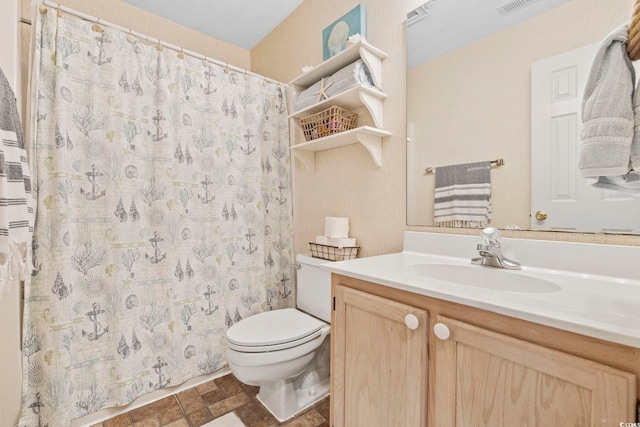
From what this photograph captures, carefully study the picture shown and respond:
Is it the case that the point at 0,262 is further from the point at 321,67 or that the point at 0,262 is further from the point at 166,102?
the point at 321,67

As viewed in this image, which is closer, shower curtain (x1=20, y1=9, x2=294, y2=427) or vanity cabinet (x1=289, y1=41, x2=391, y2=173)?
shower curtain (x1=20, y1=9, x2=294, y2=427)

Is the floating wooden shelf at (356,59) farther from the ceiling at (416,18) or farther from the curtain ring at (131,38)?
the curtain ring at (131,38)

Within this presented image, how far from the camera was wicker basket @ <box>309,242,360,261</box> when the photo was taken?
60.9 inches

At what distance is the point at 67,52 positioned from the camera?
132 centimetres

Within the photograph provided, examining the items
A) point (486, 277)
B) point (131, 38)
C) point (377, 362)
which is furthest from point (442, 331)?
A: point (131, 38)

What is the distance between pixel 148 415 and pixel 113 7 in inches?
95.7

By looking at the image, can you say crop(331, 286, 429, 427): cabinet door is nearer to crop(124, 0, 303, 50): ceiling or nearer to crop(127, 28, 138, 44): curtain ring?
crop(127, 28, 138, 44): curtain ring

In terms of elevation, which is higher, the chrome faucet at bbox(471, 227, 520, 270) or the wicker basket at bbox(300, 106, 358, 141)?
the wicker basket at bbox(300, 106, 358, 141)

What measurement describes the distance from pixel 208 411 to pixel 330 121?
5.32 ft

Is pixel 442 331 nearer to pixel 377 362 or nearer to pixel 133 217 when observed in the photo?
pixel 377 362

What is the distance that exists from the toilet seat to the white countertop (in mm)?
497

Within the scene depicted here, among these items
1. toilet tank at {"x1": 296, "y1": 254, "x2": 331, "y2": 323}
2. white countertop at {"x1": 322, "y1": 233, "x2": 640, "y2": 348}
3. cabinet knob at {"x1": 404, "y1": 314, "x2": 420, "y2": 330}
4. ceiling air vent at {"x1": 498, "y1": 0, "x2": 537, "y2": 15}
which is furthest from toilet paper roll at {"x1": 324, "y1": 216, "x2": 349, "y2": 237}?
ceiling air vent at {"x1": 498, "y1": 0, "x2": 537, "y2": 15}

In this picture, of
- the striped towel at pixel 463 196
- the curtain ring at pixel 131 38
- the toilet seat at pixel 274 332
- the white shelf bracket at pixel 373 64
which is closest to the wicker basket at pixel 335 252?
the toilet seat at pixel 274 332

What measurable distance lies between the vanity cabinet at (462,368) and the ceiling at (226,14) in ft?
6.38
